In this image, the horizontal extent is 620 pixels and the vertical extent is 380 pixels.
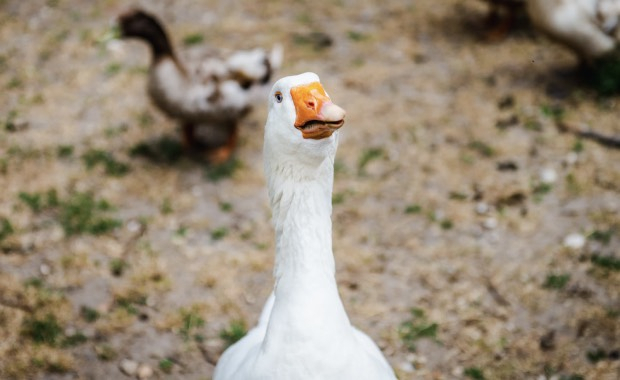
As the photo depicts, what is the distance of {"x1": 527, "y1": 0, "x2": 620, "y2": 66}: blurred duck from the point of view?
5.29 meters

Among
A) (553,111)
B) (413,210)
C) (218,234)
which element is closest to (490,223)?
(413,210)

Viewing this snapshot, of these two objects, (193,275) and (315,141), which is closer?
(315,141)

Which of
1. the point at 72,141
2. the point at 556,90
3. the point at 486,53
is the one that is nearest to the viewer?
the point at 72,141

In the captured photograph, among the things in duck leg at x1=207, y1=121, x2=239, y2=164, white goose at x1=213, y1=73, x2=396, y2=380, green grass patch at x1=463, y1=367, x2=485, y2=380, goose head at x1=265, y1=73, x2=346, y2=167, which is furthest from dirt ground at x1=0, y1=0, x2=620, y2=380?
goose head at x1=265, y1=73, x2=346, y2=167

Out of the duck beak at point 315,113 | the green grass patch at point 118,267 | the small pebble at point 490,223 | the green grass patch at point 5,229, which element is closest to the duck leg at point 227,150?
the green grass patch at point 118,267

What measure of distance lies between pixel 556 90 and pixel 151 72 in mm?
3987

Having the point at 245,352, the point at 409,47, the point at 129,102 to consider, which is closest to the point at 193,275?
the point at 245,352

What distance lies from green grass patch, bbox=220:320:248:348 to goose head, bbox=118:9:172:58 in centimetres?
251

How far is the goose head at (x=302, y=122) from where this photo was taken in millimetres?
1837

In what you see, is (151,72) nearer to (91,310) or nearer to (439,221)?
(91,310)

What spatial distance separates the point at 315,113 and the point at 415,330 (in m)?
2.18

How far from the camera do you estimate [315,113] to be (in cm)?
183

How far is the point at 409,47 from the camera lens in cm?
670

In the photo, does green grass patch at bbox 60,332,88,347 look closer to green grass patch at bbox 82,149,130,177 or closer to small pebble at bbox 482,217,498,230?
green grass patch at bbox 82,149,130,177
